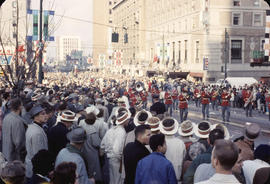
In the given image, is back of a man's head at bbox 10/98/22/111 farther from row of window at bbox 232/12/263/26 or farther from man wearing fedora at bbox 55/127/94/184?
row of window at bbox 232/12/263/26

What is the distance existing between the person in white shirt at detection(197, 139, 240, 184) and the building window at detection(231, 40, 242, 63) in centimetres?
4753

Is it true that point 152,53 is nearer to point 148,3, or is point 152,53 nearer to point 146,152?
point 148,3

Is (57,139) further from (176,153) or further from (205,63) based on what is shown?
(205,63)

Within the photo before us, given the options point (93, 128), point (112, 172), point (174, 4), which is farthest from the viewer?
point (174, 4)

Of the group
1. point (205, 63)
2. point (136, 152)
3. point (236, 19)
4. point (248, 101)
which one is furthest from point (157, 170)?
point (236, 19)

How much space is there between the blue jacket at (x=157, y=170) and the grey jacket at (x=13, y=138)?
10.5 ft

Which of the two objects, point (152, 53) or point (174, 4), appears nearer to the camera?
point (174, 4)

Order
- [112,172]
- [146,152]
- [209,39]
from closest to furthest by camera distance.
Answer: [146,152] → [112,172] → [209,39]

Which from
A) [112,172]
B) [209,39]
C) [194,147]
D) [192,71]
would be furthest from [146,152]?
[192,71]

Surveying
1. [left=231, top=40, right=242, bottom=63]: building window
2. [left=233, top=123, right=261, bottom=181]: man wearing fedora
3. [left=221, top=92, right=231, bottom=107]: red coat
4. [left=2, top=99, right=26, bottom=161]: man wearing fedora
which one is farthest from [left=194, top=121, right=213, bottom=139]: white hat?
[left=231, top=40, right=242, bottom=63]: building window

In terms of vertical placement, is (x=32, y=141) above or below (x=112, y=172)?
above

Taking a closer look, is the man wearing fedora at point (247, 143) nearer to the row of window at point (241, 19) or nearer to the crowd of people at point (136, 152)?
the crowd of people at point (136, 152)

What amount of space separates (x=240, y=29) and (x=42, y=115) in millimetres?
46148

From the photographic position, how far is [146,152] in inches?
220
